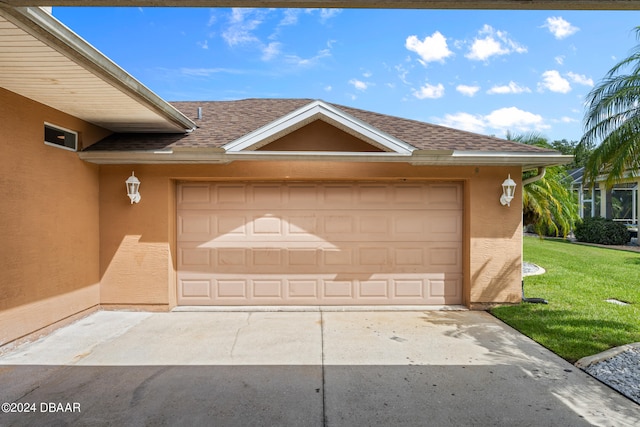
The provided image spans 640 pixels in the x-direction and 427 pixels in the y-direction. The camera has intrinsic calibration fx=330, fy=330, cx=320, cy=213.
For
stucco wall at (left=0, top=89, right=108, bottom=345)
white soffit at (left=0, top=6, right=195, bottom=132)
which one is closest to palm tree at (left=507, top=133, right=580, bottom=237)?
white soffit at (left=0, top=6, right=195, bottom=132)

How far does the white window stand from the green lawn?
27.5 feet

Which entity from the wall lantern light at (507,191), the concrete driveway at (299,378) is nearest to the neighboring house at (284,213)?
the wall lantern light at (507,191)

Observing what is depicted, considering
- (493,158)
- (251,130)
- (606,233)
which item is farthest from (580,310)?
(606,233)

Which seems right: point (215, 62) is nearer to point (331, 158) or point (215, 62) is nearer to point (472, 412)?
point (331, 158)

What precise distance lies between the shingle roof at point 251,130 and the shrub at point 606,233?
1604 cm

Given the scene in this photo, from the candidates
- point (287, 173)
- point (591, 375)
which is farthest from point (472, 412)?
point (287, 173)

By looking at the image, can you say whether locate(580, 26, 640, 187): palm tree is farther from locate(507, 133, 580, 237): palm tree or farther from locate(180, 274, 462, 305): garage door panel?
locate(180, 274, 462, 305): garage door panel

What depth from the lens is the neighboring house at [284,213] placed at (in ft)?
20.3

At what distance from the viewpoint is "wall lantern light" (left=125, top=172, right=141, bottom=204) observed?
20.7ft

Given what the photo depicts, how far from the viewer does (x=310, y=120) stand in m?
6.54

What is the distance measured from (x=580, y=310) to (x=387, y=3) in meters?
6.76

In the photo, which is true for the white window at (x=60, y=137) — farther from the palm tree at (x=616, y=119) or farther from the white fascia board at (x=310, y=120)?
the palm tree at (x=616, y=119)

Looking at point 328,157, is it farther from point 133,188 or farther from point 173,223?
point 133,188

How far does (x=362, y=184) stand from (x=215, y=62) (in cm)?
1131
